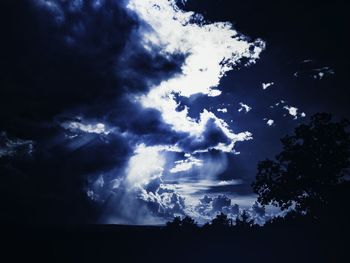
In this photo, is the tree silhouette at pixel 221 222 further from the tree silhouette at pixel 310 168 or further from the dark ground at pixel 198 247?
the tree silhouette at pixel 310 168

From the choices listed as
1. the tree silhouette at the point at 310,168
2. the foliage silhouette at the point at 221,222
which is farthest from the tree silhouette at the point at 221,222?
the tree silhouette at the point at 310,168

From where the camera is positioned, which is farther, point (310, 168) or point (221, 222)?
point (221, 222)

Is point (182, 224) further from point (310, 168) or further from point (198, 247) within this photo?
point (310, 168)

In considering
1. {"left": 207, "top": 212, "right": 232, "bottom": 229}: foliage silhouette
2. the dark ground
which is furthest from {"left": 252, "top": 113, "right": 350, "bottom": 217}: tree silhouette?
{"left": 207, "top": 212, "right": 232, "bottom": 229}: foliage silhouette

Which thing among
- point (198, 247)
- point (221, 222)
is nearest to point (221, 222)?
point (221, 222)

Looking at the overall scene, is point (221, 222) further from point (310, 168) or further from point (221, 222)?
point (310, 168)

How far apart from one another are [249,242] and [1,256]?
34.1 meters

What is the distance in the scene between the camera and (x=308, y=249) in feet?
98.1

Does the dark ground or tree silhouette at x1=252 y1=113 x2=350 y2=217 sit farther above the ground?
tree silhouette at x1=252 y1=113 x2=350 y2=217

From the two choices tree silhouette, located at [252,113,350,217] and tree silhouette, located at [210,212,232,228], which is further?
tree silhouette, located at [210,212,232,228]

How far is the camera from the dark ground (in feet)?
95.8

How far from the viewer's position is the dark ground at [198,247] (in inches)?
1149

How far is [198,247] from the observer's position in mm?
40219

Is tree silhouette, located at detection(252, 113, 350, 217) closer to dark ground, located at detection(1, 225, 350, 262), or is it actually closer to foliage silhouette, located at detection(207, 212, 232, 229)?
dark ground, located at detection(1, 225, 350, 262)
